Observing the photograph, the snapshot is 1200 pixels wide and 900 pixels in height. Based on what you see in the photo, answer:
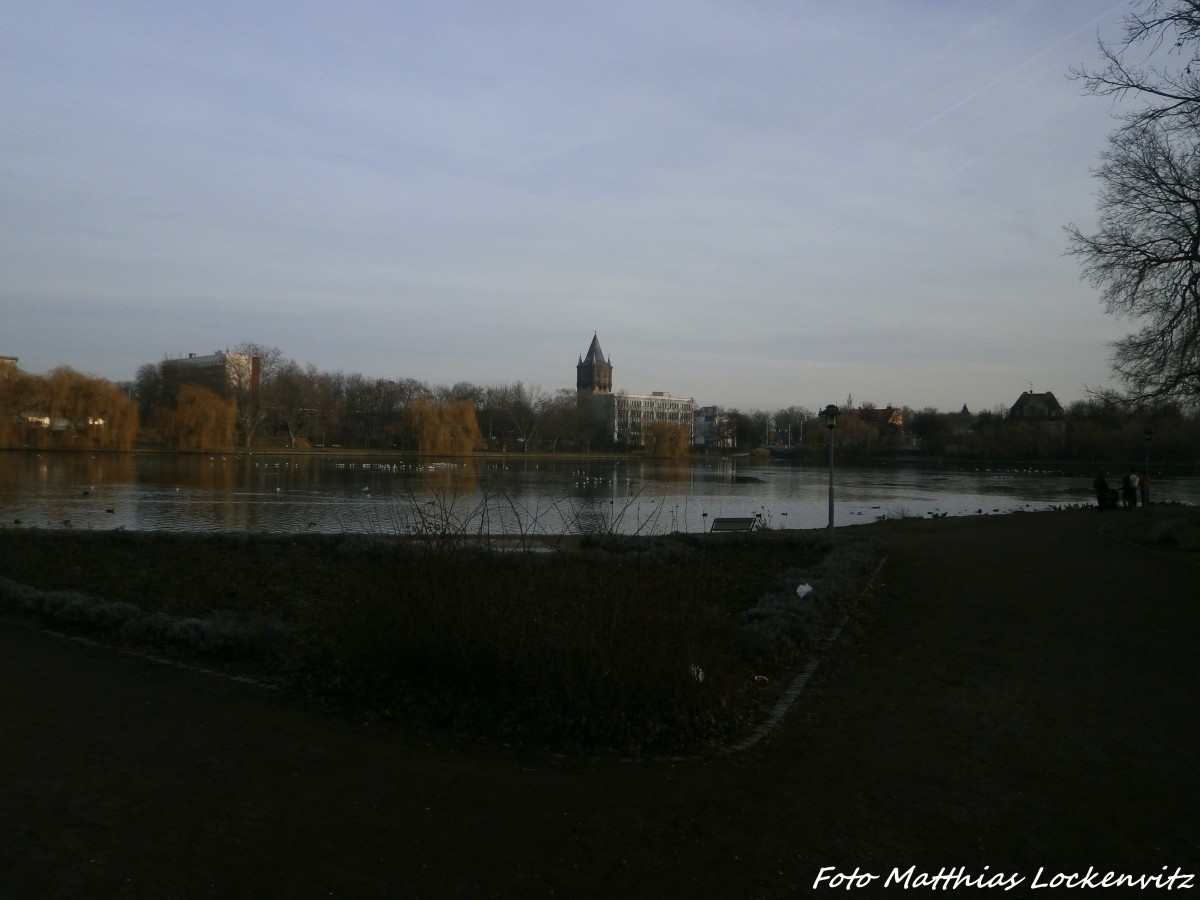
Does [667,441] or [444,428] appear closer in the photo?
[444,428]

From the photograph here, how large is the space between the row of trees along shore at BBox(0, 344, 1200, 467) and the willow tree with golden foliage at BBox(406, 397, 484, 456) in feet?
0.38

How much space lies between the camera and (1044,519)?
83.6 ft

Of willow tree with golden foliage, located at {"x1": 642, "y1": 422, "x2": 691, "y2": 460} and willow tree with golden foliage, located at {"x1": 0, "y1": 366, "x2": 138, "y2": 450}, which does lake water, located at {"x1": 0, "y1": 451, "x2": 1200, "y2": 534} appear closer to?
willow tree with golden foliage, located at {"x1": 0, "y1": 366, "x2": 138, "y2": 450}

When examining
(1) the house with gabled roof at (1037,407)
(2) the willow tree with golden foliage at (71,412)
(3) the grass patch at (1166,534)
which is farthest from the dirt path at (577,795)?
(1) the house with gabled roof at (1037,407)

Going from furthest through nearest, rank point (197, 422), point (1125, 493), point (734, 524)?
point (197, 422) < point (1125, 493) < point (734, 524)

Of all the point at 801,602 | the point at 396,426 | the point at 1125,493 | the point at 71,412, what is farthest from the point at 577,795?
the point at 396,426

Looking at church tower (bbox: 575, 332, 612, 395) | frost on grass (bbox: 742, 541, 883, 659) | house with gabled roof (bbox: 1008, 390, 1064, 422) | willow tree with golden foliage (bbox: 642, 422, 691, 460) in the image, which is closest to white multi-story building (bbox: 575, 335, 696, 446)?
church tower (bbox: 575, 332, 612, 395)

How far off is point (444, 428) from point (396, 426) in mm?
20921

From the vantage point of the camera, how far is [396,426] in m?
103

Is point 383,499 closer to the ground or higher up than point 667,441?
closer to the ground

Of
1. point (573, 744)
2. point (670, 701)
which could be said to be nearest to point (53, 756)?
point (573, 744)

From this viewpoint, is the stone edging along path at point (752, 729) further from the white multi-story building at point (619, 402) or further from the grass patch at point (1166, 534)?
the white multi-story building at point (619, 402)

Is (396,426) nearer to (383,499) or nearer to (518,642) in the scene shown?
(383,499)

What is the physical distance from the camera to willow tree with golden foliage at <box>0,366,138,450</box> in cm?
7125
